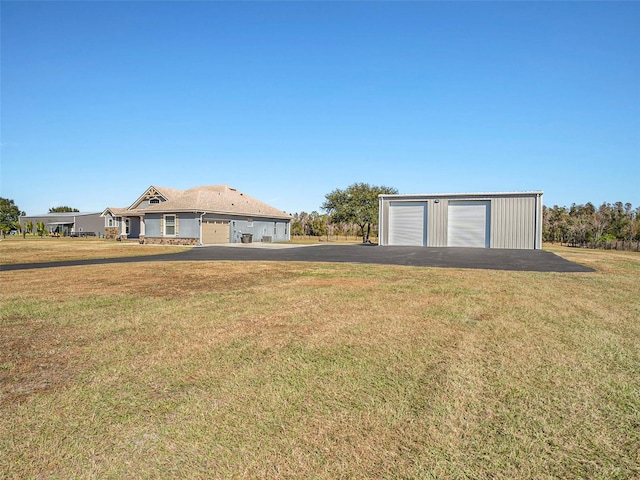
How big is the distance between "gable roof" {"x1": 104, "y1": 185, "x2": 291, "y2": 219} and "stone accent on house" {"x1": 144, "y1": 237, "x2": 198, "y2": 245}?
213 cm

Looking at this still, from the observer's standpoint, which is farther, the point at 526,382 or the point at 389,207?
the point at 389,207

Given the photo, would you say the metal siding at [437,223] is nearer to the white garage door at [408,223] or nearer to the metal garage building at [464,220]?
the metal garage building at [464,220]

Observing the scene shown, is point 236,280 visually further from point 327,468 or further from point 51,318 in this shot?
point 327,468

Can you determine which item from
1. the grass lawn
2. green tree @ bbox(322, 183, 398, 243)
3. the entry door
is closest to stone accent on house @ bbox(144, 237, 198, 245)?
the entry door

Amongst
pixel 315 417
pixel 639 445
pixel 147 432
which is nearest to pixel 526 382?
pixel 639 445

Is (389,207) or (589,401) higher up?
(389,207)

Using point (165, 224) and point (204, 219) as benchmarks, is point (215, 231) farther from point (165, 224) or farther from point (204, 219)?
point (165, 224)

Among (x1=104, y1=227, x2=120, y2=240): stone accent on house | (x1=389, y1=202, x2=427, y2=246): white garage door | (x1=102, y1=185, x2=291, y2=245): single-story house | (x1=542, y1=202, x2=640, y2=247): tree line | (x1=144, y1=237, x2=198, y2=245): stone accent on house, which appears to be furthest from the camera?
(x1=104, y1=227, x2=120, y2=240): stone accent on house

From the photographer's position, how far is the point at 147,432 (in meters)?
2.37

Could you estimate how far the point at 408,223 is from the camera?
84.6 feet

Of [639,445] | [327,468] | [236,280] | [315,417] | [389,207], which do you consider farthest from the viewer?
[389,207]

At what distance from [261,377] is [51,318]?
12.6 ft

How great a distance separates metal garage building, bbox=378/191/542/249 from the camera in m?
22.8

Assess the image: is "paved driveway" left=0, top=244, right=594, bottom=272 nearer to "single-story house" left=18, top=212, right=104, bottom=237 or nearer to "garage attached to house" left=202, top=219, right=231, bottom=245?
"garage attached to house" left=202, top=219, right=231, bottom=245
